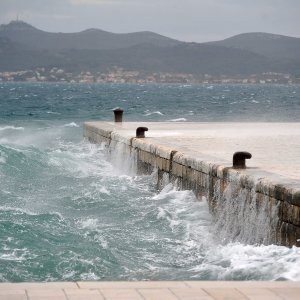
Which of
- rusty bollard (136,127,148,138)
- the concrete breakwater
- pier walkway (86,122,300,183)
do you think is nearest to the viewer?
the concrete breakwater

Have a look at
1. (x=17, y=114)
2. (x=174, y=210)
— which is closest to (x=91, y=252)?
(x=174, y=210)

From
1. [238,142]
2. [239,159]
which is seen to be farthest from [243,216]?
[238,142]

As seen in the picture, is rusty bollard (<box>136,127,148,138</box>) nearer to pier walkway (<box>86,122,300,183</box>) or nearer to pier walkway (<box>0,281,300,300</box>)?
pier walkway (<box>86,122,300,183</box>)

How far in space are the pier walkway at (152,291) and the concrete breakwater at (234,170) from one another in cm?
247

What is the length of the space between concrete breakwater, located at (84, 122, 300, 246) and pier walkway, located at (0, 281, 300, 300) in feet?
8.11

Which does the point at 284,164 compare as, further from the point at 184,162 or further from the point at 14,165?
the point at 14,165

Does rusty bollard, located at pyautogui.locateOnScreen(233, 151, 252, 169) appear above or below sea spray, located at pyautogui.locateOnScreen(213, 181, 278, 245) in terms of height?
above

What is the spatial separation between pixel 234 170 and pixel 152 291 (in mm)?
5106

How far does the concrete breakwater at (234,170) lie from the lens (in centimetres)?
1026

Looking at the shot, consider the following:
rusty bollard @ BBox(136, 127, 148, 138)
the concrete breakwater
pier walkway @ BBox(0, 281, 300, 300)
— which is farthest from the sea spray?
rusty bollard @ BBox(136, 127, 148, 138)

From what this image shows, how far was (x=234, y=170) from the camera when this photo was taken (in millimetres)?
12039

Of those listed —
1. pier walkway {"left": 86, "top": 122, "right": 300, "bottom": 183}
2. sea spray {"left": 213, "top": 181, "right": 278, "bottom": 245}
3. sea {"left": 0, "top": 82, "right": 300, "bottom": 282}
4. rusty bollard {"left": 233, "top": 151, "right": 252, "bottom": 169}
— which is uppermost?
rusty bollard {"left": 233, "top": 151, "right": 252, "bottom": 169}

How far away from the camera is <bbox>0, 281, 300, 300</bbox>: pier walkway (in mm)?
6906

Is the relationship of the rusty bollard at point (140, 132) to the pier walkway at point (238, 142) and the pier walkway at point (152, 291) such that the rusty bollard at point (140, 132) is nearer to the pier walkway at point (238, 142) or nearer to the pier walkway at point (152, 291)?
the pier walkway at point (238, 142)
